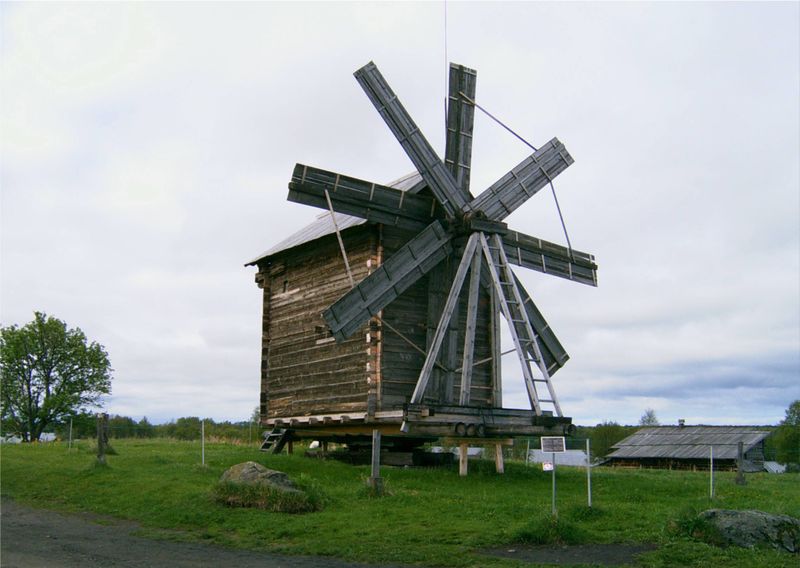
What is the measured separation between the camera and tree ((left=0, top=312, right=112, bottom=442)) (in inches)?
1831

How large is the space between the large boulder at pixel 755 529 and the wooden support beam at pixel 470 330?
7.96 metres

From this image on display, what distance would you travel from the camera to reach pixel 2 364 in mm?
46531

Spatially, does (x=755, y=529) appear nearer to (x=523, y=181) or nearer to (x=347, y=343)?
(x=347, y=343)

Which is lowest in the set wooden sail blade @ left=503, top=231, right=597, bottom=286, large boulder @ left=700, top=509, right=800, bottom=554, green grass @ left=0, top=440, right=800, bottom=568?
green grass @ left=0, top=440, right=800, bottom=568

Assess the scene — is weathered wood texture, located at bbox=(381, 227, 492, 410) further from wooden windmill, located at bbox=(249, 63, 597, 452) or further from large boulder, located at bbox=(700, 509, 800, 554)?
large boulder, located at bbox=(700, 509, 800, 554)

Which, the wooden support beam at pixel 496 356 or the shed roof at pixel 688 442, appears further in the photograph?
the shed roof at pixel 688 442

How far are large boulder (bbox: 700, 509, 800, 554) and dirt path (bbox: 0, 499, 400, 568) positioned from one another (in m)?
5.13

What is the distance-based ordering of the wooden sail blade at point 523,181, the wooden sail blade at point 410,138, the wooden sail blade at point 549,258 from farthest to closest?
the wooden sail blade at point 549,258
the wooden sail blade at point 523,181
the wooden sail blade at point 410,138

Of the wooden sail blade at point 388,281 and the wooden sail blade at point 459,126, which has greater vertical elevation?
the wooden sail blade at point 459,126

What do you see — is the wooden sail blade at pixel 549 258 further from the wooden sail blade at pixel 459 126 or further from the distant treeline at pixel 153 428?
the distant treeline at pixel 153 428

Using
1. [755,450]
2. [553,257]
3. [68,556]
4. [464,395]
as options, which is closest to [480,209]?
[553,257]

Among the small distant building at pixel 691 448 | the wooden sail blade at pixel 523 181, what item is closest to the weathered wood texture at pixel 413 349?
the wooden sail blade at pixel 523 181

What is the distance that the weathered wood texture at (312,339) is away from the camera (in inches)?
853

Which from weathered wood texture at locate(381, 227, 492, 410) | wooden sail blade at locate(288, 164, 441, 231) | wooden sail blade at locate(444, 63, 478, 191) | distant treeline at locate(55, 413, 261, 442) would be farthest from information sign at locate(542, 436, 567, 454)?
distant treeline at locate(55, 413, 261, 442)
